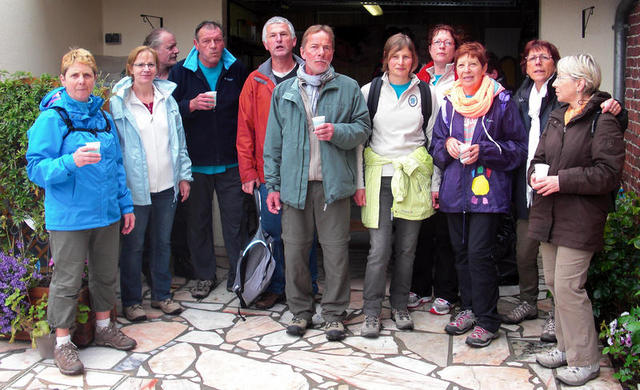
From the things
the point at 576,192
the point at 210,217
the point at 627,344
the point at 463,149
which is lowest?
the point at 627,344

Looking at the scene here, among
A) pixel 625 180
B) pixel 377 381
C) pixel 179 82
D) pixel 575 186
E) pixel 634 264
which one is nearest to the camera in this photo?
pixel 575 186

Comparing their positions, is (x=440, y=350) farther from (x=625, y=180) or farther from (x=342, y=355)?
(x=625, y=180)

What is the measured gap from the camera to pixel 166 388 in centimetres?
375

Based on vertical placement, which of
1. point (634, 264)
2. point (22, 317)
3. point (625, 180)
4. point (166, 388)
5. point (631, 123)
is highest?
point (631, 123)

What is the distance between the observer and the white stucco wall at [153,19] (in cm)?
653

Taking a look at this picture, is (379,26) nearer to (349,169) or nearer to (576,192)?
(349,169)

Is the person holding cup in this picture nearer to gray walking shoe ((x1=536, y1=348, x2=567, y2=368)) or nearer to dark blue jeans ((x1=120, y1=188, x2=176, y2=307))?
gray walking shoe ((x1=536, y1=348, x2=567, y2=368))

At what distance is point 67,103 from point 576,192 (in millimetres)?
2983

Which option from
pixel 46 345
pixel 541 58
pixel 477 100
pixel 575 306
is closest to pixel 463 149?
pixel 477 100

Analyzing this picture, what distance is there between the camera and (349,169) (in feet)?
14.2

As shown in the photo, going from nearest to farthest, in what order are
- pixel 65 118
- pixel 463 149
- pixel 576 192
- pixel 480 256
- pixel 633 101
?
pixel 576 192, pixel 65 118, pixel 463 149, pixel 480 256, pixel 633 101

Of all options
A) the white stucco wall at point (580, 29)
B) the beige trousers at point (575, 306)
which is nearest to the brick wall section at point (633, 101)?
the white stucco wall at point (580, 29)

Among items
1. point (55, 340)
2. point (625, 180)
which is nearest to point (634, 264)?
point (625, 180)

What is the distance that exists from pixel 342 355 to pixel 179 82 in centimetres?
248
